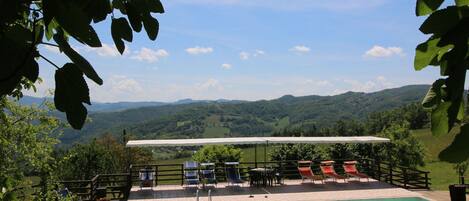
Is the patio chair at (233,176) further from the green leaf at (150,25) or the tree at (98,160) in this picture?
the green leaf at (150,25)

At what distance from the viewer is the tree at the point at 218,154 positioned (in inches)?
749

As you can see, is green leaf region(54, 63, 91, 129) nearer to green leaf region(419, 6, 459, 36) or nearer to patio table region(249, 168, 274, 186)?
green leaf region(419, 6, 459, 36)

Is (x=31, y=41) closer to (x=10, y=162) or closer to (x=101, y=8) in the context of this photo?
(x=101, y=8)

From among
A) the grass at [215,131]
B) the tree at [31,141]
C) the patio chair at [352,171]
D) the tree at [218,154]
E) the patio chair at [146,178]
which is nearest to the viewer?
the tree at [31,141]

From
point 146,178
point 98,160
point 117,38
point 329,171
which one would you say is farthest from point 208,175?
point 117,38

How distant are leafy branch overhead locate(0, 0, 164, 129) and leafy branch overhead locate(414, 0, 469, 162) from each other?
1.44 ft

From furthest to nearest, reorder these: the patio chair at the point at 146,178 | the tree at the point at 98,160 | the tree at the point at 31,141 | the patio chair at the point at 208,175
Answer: the tree at the point at 98,160
the patio chair at the point at 208,175
the patio chair at the point at 146,178
the tree at the point at 31,141

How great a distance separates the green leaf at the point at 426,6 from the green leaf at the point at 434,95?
92mm

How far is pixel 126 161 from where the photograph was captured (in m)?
28.5

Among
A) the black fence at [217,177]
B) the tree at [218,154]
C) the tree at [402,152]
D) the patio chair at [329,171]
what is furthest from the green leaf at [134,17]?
the tree at [402,152]

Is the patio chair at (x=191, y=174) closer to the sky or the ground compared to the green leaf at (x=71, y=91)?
closer to the ground

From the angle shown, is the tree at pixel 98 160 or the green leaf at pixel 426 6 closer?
the green leaf at pixel 426 6

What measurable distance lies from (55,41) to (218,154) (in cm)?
1874

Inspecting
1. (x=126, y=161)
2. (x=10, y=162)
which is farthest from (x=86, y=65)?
(x=126, y=161)
